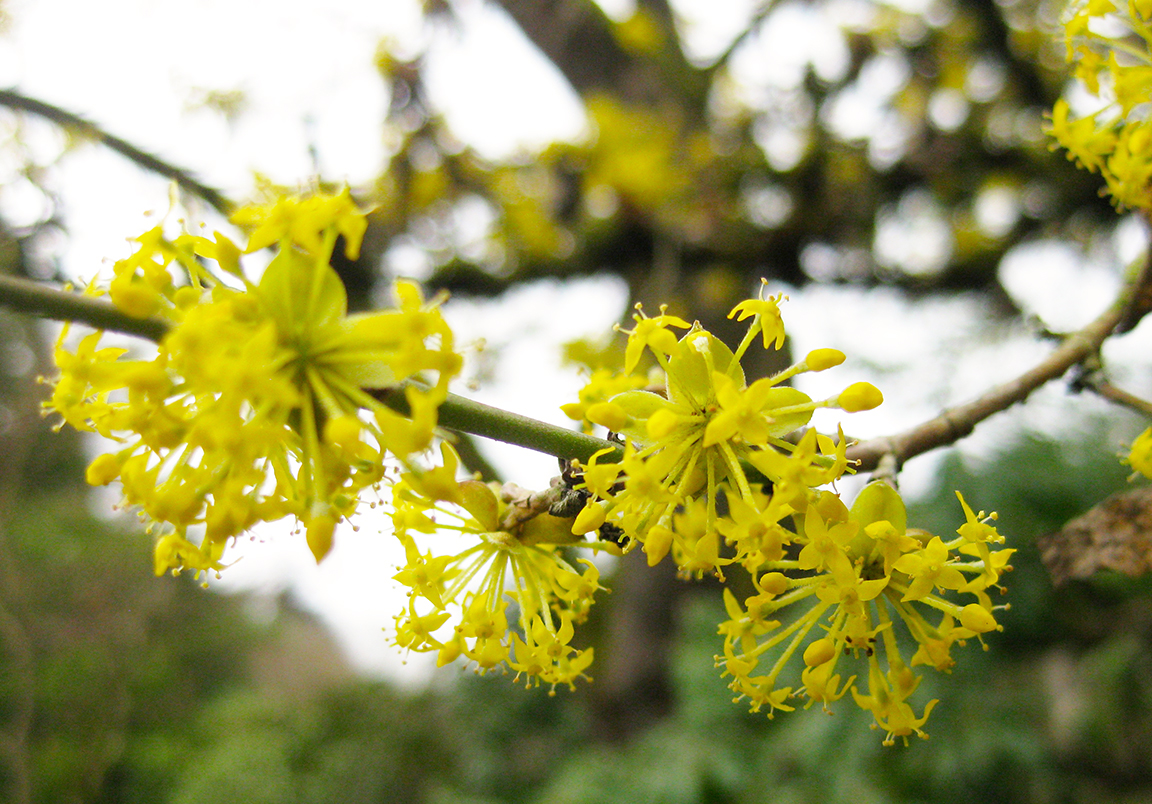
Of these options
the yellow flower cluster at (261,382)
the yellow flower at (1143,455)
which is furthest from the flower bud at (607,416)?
the yellow flower at (1143,455)

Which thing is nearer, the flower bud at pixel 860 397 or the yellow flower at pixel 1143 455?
the flower bud at pixel 860 397

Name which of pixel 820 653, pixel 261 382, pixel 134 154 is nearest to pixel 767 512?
pixel 820 653

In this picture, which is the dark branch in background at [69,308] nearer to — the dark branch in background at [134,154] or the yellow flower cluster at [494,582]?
the yellow flower cluster at [494,582]

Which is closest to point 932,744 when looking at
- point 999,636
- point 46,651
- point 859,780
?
point 859,780

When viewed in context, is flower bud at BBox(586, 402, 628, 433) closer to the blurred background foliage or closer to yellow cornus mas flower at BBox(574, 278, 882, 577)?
yellow cornus mas flower at BBox(574, 278, 882, 577)

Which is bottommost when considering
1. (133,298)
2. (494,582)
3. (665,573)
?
A: (665,573)

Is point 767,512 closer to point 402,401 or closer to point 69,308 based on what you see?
point 402,401
